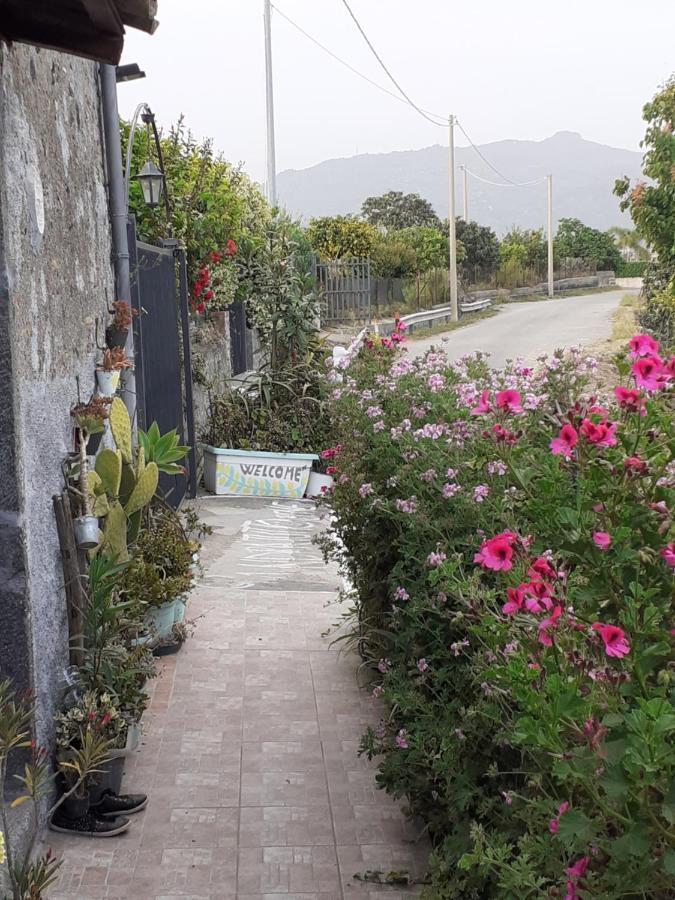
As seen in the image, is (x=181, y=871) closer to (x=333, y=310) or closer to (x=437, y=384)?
(x=437, y=384)

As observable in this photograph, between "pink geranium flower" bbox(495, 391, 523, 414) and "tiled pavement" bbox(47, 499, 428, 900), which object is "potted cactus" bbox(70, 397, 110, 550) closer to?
A: "tiled pavement" bbox(47, 499, 428, 900)

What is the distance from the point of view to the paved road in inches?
985

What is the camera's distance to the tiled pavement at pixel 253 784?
355 centimetres

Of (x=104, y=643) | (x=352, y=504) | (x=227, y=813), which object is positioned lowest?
(x=227, y=813)

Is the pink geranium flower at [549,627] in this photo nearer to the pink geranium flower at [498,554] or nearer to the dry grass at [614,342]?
the pink geranium flower at [498,554]

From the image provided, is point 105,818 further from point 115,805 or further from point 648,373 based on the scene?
point 648,373

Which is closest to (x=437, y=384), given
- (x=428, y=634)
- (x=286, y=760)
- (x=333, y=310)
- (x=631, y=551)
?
(x=428, y=634)

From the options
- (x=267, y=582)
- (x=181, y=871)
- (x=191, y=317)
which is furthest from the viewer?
(x=191, y=317)

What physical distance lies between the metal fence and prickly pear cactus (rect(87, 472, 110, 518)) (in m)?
24.5

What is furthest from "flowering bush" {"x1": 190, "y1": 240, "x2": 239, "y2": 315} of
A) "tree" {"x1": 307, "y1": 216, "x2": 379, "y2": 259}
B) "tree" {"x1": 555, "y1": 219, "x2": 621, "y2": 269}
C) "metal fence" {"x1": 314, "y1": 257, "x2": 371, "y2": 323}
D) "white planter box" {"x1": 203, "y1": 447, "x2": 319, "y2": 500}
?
"tree" {"x1": 555, "y1": 219, "x2": 621, "y2": 269}

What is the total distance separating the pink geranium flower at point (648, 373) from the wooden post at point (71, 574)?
246 cm

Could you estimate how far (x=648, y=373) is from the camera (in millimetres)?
2344

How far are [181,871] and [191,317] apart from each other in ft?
26.8

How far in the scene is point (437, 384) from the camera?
4.58m
